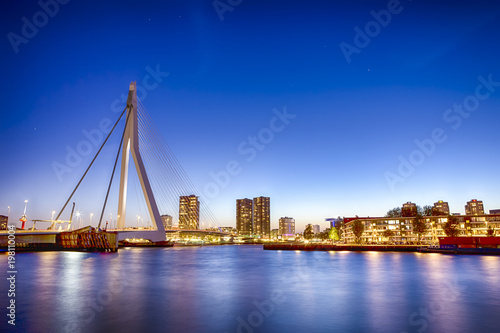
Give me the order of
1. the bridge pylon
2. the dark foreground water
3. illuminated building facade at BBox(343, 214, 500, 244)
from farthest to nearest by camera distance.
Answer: illuminated building facade at BBox(343, 214, 500, 244) < the bridge pylon < the dark foreground water

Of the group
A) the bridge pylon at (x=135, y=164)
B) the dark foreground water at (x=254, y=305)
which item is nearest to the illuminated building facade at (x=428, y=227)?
the dark foreground water at (x=254, y=305)

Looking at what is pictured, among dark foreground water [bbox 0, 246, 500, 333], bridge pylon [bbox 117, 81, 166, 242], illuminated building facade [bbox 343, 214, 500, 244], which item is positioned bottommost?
illuminated building facade [bbox 343, 214, 500, 244]

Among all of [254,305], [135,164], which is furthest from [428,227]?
[254,305]

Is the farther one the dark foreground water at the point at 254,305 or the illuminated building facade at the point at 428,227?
the illuminated building facade at the point at 428,227

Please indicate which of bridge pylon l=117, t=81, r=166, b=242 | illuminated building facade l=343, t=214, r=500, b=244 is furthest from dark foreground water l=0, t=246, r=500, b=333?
illuminated building facade l=343, t=214, r=500, b=244

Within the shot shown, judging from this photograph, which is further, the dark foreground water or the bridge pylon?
the bridge pylon

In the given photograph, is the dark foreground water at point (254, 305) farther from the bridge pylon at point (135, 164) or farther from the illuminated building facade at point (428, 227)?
the illuminated building facade at point (428, 227)

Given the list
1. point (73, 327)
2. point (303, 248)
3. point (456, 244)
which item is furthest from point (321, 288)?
point (303, 248)

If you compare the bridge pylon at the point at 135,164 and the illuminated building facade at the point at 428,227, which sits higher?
the bridge pylon at the point at 135,164

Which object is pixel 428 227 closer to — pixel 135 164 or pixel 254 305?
pixel 135 164

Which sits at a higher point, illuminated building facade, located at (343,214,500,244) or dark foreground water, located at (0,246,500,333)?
dark foreground water, located at (0,246,500,333)

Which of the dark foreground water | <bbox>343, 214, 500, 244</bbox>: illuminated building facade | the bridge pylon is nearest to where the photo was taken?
the dark foreground water

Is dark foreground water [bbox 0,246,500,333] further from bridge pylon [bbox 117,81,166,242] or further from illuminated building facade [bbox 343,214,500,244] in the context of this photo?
illuminated building facade [bbox 343,214,500,244]

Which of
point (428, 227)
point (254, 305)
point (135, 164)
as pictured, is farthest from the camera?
point (428, 227)
